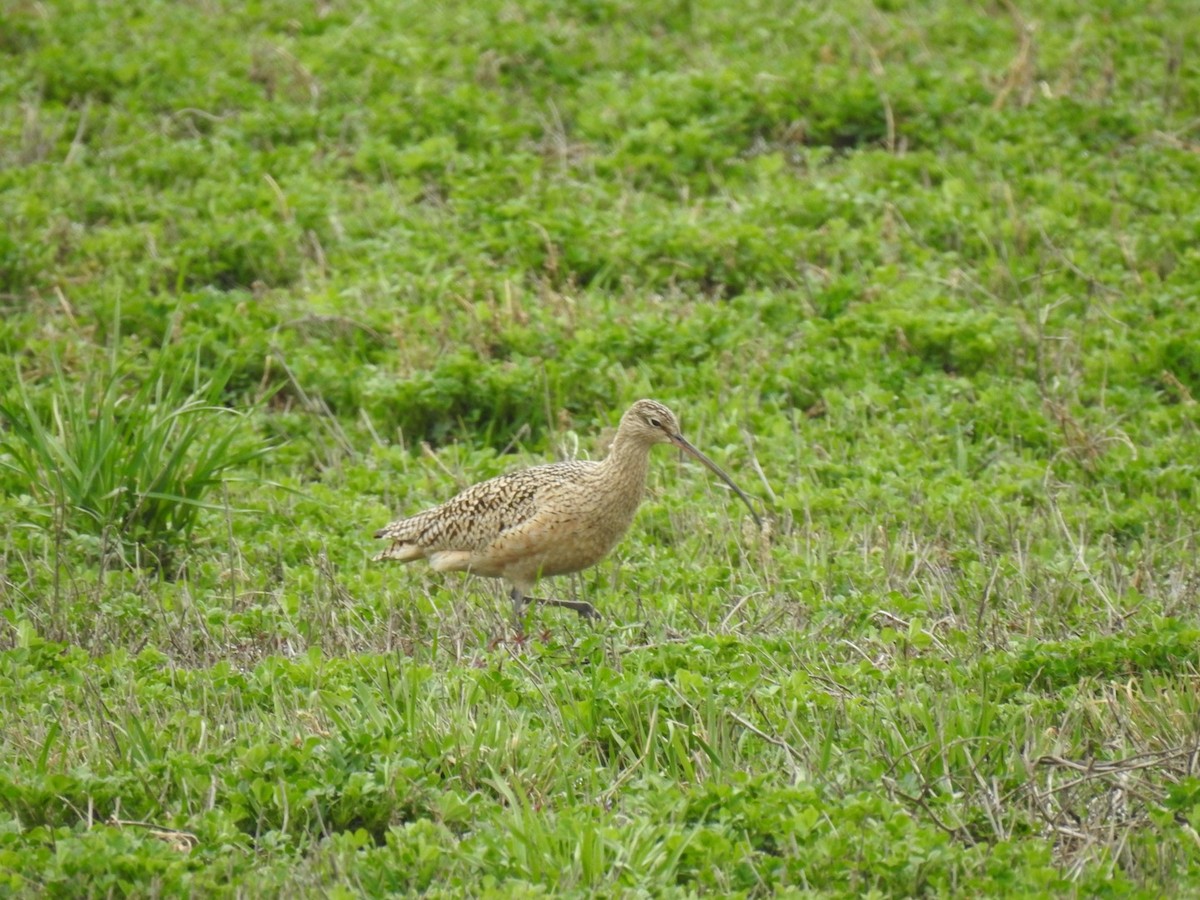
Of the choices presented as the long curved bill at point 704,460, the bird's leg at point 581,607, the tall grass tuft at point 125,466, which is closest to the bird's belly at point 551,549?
the bird's leg at point 581,607

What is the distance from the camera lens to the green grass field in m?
5.18

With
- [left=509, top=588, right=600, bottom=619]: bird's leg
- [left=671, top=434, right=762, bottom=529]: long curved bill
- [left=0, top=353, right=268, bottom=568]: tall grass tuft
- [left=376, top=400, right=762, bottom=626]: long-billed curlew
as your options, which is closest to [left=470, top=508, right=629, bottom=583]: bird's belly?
[left=376, top=400, right=762, bottom=626]: long-billed curlew

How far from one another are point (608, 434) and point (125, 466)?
8.08 ft

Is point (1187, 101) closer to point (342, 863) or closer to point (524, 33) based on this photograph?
point (524, 33)

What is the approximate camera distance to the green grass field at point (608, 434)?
204 inches

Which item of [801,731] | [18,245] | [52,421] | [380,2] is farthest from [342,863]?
[380,2]

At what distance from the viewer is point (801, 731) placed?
569 cm

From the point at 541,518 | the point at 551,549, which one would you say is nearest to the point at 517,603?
the point at 551,549

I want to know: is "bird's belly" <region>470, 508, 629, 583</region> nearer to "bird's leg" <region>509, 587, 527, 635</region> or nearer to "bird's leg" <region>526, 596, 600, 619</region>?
"bird's leg" <region>509, 587, 527, 635</region>

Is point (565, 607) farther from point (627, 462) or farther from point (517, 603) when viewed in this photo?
point (627, 462)

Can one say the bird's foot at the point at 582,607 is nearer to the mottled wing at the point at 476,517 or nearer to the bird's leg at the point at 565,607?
the bird's leg at the point at 565,607

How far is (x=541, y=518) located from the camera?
7.32 meters

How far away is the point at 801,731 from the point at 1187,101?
8481mm

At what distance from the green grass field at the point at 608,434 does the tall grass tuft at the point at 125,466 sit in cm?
3
